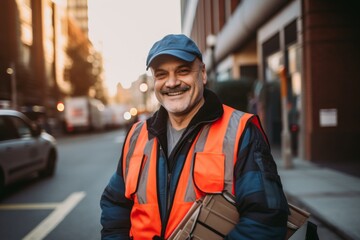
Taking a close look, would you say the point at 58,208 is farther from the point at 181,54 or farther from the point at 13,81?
the point at 13,81

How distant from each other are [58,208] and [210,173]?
542cm

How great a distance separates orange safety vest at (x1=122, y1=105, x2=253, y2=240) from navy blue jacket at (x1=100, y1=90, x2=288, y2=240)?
1.6 inches

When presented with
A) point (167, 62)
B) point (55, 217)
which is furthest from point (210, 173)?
point (55, 217)

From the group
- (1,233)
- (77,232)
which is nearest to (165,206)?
(77,232)

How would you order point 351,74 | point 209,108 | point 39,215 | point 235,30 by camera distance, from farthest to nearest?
point 235,30 → point 351,74 → point 39,215 → point 209,108

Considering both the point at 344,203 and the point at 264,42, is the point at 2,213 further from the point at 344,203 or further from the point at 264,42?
the point at 264,42

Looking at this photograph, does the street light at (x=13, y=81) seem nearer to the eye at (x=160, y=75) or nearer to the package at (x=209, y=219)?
the eye at (x=160, y=75)

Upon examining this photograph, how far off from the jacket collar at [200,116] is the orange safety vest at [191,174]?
0.13 feet

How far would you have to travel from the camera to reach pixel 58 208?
22.2ft

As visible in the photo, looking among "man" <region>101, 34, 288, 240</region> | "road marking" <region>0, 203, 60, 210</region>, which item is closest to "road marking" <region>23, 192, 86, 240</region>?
"road marking" <region>0, 203, 60, 210</region>

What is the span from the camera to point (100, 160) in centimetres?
1349

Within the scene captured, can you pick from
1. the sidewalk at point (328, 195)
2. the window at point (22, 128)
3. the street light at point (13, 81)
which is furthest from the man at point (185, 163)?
the street light at point (13, 81)

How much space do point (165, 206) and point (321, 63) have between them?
33.3 feet

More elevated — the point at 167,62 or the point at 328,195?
the point at 167,62
